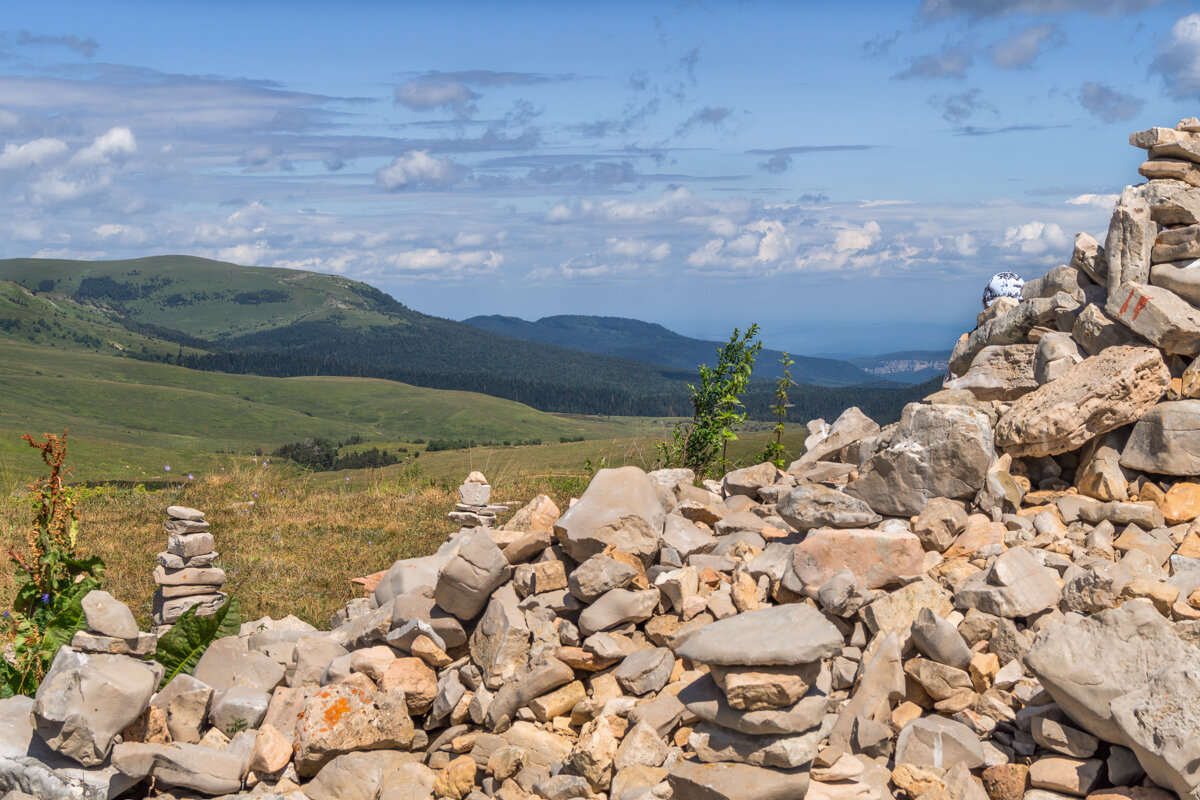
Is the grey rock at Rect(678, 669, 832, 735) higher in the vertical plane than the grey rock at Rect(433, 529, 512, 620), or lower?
lower

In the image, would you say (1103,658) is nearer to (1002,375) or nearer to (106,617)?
(1002,375)

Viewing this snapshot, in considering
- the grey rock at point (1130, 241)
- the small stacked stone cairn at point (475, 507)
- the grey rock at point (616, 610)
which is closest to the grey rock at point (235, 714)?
the grey rock at point (616, 610)

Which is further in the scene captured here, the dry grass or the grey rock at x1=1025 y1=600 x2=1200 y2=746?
the dry grass

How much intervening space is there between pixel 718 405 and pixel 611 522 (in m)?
8.02

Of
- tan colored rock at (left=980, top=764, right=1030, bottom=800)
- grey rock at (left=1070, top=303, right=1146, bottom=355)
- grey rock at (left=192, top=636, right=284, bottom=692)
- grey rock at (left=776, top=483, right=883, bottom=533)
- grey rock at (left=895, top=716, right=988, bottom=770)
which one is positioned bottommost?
grey rock at (left=192, top=636, right=284, bottom=692)

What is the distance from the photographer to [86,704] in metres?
8.02

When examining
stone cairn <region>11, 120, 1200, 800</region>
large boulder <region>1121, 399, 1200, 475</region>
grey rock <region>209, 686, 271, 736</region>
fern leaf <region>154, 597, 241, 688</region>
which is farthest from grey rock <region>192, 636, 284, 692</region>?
large boulder <region>1121, 399, 1200, 475</region>

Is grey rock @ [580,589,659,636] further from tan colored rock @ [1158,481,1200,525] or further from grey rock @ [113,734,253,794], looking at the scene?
tan colored rock @ [1158,481,1200,525]

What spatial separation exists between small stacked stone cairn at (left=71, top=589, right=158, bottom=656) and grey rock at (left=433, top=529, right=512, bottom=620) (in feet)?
10.7

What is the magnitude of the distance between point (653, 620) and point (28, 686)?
6789mm

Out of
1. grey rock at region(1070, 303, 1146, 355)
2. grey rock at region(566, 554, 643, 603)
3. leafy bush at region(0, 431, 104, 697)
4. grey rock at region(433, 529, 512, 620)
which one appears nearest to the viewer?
grey rock at region(566, 554, 643, 603)

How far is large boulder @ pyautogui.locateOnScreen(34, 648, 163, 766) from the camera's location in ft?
25.9

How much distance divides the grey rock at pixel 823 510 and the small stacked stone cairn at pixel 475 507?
8260 millimetres

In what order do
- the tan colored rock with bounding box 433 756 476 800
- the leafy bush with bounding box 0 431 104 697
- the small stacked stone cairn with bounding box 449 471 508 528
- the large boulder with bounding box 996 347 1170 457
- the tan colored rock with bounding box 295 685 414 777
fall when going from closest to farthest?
the tan colored rock with bounding box 433 756 476 800 → the tan colored rock with bounding box 295 685 414 777 → the leafy bush with bounding box 0 431 104 697 → the large boulder with bounding box 996 347 1170 457 → the small stacked stone cairn with bounding box 449 471 508 528
